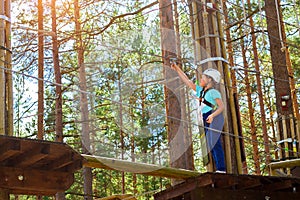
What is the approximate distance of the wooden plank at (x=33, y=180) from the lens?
3.93 meters

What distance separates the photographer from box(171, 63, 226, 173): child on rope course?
4.68 metres

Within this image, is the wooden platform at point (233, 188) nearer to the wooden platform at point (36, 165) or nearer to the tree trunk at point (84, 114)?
the wooden platform at point (36, 165)

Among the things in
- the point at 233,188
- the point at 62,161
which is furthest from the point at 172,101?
the point at 62,161

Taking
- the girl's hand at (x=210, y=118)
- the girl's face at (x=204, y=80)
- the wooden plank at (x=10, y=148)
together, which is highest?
the girl's face at (x=204, y=80)

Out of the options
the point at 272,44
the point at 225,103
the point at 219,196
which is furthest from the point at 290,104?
the point at 219,196

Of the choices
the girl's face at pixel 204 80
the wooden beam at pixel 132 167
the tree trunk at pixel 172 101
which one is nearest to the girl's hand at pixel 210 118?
the girl's face at pixel 204 80

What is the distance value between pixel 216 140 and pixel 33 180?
1577 mm

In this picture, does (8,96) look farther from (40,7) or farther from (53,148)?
(40,7)

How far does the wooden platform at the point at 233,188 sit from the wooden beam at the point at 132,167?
77mm

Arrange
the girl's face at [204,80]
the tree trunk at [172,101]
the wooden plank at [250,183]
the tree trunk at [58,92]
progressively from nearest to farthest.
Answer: the wooden plank at [250,183] < the girl's face at [204,80] < the tree trunk at [172,101] < the tree trunk at [58,92]

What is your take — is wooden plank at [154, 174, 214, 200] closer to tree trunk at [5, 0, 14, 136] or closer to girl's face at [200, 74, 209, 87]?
girl's face at [200, 74, 209, 87]

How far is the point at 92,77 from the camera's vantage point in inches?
466

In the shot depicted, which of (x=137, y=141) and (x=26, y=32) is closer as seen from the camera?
(x=26, y=32)

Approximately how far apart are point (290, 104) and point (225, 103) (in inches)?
129
